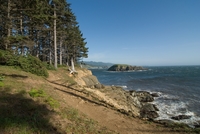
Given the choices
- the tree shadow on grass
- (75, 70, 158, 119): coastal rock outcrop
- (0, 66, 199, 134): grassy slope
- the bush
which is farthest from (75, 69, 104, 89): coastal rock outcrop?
the tree shadow on grass

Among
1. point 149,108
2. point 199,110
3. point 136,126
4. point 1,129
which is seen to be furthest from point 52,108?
point 199,110

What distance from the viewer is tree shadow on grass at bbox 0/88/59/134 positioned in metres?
3.68

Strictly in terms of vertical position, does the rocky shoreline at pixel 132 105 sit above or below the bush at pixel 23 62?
below

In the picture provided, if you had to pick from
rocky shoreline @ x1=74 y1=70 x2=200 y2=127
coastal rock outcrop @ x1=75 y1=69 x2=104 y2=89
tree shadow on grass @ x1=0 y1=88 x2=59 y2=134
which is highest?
tree shadow on grass @ x1=0 y1=88 x2=59 y2=134

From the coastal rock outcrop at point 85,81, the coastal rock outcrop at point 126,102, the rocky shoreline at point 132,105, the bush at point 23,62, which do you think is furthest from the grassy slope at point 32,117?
the coastal rock outcrop at point 85,81

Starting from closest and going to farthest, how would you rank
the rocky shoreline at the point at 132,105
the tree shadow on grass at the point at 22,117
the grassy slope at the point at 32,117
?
the tree shadow on grass at the point at 22,117
the grassy slope at the point at 32,117
the rocky shoreline at the point at 132,105

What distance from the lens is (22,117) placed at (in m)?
4.34

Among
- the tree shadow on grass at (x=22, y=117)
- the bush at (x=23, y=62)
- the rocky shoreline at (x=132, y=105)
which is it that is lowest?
the rocky shoreline at (x=132, y=105)

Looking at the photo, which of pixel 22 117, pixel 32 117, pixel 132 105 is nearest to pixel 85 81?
pixel 132 105

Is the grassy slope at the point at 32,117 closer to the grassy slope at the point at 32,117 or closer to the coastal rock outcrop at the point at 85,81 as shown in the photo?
the grassy slope at the point at 32,117

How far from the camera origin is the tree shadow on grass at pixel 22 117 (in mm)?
3682

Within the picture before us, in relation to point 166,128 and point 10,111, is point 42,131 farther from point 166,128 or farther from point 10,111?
point 166,128

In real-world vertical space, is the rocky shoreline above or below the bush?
below

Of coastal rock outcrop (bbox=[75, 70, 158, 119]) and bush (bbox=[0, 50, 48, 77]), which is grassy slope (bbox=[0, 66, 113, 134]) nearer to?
coastal rock outcrop (bbox=[75, 70, 158, 119])
